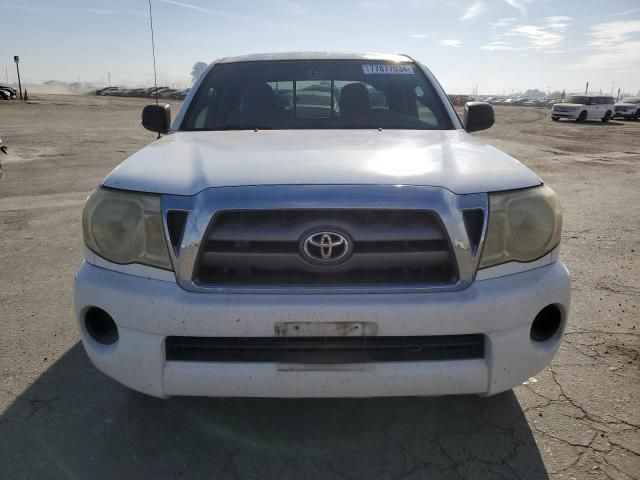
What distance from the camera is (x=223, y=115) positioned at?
133 inches

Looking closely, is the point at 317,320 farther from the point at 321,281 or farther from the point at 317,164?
the point at 317,164

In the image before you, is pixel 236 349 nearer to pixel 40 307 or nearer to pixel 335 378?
pixel 335 378

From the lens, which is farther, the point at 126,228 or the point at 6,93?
the point at 6,93

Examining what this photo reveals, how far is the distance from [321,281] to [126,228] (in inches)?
31.9

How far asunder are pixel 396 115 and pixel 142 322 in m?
2.18

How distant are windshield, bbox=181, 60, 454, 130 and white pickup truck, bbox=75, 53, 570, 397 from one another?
49.1 inches

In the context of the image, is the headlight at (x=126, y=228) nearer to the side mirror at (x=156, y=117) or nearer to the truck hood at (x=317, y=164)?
the truck hood at (x=317, y=164)

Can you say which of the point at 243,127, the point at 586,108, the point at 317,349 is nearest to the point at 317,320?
the point at 317,349

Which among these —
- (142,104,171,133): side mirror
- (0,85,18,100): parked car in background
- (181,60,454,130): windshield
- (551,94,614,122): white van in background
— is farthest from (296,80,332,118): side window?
(0,85,18,100): parked car in background

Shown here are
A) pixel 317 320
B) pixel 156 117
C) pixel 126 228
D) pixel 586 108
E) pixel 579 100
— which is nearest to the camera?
pixel 317 320

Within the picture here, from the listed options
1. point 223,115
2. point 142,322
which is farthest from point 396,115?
point 142,322

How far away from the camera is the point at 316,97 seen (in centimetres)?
342

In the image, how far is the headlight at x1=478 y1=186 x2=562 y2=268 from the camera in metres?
1.97

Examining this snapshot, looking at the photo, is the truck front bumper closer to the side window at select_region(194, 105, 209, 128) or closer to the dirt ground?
the dirt ground
